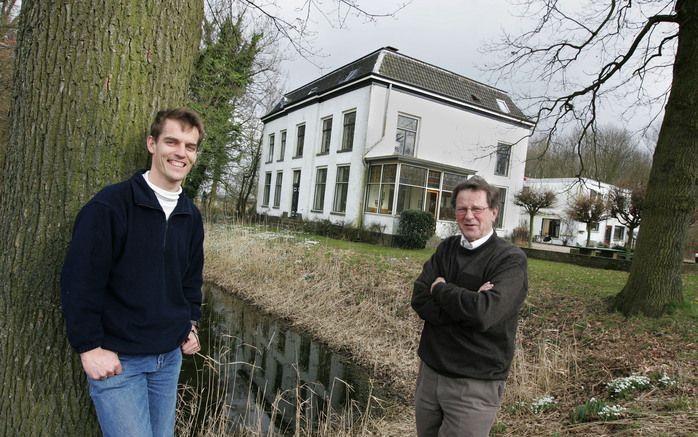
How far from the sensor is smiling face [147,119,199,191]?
1.76 metres

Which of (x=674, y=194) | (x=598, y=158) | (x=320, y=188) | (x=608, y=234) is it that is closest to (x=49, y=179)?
(x=674, y=194)

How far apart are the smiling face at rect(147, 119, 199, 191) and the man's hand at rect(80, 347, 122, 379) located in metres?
0.70

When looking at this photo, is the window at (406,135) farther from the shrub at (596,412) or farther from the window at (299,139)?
the shrub at (596,412)

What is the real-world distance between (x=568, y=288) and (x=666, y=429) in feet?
17.9

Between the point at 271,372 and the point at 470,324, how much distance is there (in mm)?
4091

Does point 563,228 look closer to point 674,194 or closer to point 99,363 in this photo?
point 674,194

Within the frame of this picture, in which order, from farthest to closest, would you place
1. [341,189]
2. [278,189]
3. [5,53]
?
[278,189] < [341,189] < [5,53]

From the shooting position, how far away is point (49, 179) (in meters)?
1.88

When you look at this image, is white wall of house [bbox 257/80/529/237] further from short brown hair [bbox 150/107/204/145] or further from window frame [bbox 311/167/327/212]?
short brown hair [bbox 150/107/204/145]

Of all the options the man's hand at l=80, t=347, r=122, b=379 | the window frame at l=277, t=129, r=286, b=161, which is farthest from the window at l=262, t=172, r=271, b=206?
the man's hand at l=80, t=347, r=122, b=379

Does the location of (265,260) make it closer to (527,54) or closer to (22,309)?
(527,54)

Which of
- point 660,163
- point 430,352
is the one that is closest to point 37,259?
point 430,352

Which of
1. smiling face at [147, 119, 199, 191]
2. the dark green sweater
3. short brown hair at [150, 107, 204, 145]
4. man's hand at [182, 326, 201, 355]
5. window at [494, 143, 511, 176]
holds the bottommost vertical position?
man's hand at [182, 326, 201, 355]

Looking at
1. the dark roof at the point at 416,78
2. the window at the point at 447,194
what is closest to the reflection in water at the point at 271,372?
the window at the point at 447,194
